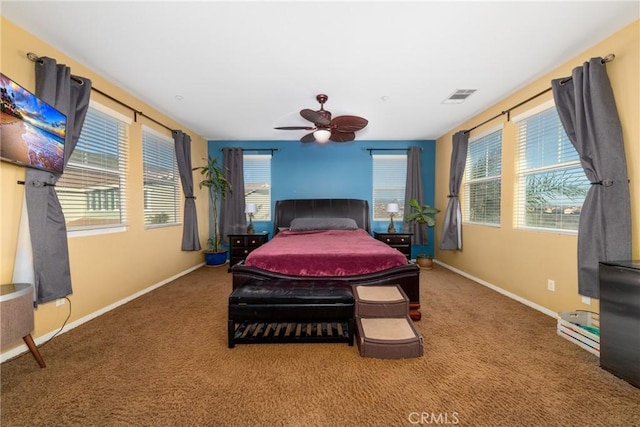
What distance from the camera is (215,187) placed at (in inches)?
193

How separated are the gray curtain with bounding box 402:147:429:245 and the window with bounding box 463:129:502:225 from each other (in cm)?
88

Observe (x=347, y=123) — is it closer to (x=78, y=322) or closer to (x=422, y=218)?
(x=422, y=218)

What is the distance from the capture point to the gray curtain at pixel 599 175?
6.45 ft

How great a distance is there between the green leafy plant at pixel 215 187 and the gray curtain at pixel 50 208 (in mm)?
2309

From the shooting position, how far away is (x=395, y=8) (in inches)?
69.7

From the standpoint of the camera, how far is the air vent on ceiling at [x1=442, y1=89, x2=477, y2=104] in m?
3.05

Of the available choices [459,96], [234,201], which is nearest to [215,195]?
A: [234,201]

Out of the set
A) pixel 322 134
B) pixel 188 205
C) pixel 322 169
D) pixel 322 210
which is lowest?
pixel 322 210

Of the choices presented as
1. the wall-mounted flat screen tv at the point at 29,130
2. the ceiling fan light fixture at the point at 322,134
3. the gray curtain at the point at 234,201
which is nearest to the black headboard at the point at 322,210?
the gray curtain at the point at 234,201

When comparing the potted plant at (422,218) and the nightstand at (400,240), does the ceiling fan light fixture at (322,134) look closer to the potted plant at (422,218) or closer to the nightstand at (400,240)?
the nightstand at (400,240)

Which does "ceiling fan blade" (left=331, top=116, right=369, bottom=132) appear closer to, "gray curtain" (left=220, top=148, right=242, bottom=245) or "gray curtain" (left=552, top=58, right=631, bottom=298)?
"gray curtain" (left=552, top=58, right=631, bottom=298)

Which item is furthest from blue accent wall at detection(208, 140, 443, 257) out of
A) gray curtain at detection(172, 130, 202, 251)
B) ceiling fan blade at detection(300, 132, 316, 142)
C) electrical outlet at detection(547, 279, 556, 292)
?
electrical outlet at detection(547, 279, 556, 292)

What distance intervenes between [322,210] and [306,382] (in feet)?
11.3

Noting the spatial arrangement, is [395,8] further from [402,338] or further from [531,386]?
[531,386]
